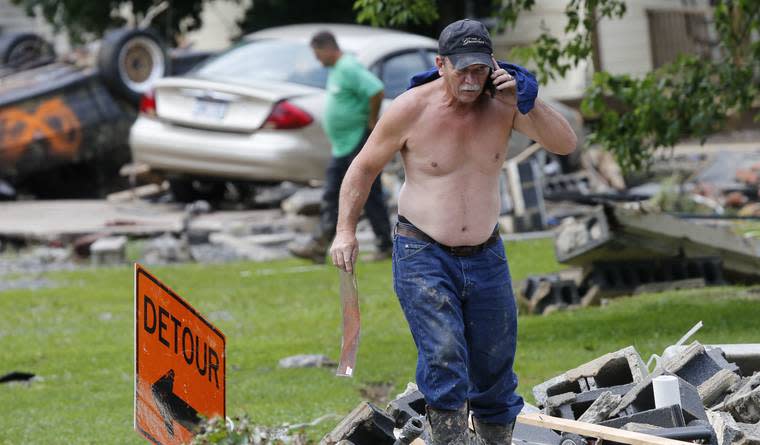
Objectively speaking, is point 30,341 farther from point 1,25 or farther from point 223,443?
point 1,25

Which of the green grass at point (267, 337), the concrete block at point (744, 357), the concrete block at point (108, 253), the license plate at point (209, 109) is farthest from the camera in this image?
the license plate at point (209, 109)

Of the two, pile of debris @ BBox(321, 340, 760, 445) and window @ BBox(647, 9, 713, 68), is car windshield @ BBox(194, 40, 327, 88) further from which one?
window @ BBox(647, 9, 713, 68)

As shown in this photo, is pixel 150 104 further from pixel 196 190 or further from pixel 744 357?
pixel 744 357

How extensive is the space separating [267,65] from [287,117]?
127 centimetres

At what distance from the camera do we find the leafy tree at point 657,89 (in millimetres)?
9562

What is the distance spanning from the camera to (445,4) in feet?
83.3

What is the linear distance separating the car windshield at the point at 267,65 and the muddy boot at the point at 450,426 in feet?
33.0

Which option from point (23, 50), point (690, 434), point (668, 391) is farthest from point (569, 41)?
point (23, 50)

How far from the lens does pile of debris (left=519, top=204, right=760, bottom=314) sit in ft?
33.4

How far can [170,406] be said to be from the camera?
5508 millimetres

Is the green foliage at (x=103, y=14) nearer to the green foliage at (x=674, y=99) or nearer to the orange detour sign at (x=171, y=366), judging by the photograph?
the green foliage at (x=674, y=99)

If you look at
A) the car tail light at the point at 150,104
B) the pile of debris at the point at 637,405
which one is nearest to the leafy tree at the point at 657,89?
the pile of debris at the point at 637,405

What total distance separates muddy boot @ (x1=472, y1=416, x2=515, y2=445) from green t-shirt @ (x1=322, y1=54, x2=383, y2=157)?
692 centimetres

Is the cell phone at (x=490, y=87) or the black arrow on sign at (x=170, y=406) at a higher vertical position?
the cell phone at (x=490, y=87)
